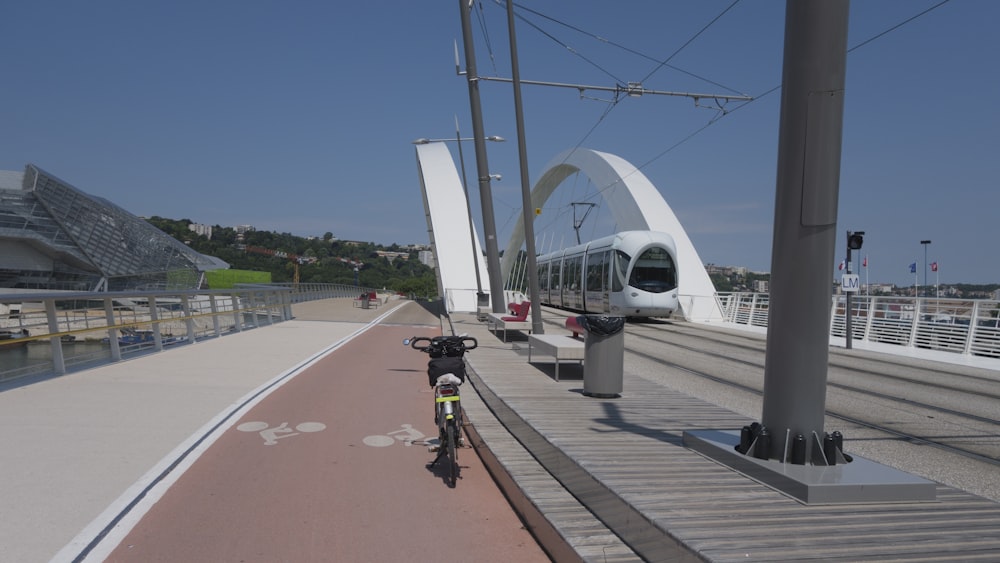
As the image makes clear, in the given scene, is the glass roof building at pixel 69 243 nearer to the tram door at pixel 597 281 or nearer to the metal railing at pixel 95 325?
the tram door at pixel 597 281

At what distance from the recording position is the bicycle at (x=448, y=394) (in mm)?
5887

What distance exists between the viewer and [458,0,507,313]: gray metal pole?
19.9 m

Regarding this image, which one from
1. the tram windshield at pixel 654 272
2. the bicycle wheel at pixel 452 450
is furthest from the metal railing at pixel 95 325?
the tram windshield at pixel 654 272

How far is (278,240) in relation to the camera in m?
147

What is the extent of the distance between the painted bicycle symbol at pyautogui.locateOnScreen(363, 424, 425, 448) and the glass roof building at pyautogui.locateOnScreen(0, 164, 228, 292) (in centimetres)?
6120

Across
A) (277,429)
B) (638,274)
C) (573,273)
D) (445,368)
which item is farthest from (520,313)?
(445,368)

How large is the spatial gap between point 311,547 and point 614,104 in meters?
17.2

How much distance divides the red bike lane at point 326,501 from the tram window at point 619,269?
58.6 ft

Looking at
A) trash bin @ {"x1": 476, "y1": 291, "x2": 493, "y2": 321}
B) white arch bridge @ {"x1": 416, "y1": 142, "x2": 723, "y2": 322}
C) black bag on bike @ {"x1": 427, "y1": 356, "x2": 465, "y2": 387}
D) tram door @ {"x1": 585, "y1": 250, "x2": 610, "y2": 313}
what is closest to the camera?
black bag on bike @ {"x1": 427, "y1": 356, "x2": 465, "y2": 387}

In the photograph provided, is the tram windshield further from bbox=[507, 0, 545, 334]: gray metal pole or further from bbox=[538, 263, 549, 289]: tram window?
bbox=[538, 263, 549, 289]: tram window

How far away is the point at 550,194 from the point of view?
57.7m

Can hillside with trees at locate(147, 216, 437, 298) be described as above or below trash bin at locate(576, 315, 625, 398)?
above

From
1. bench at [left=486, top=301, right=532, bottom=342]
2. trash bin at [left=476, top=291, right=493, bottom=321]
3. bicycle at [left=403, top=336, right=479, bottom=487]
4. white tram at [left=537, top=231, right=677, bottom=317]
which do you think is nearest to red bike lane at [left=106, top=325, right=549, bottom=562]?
bicycle at [left=403, top=336, right=479, bottom=487]

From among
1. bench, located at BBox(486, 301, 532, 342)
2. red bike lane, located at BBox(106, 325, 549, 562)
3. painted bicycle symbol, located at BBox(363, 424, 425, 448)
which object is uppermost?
bench, located at BBox(486, 301, 532, 342)
